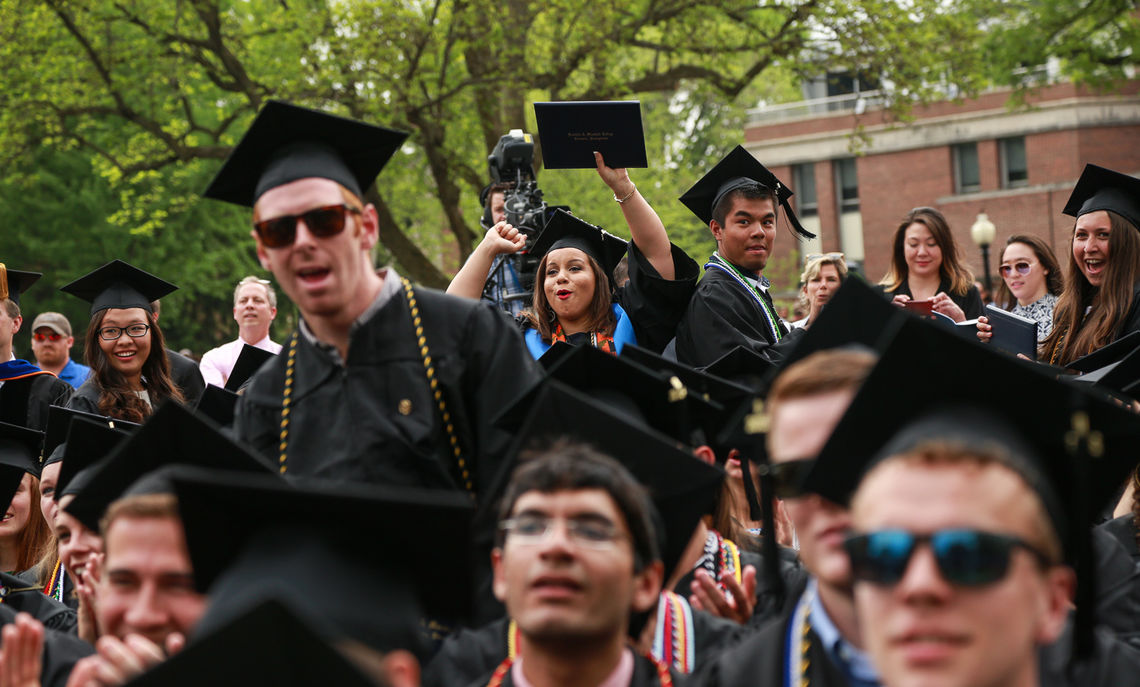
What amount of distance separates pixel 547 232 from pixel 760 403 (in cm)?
351

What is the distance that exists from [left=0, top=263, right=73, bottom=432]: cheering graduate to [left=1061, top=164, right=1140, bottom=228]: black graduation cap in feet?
19.7

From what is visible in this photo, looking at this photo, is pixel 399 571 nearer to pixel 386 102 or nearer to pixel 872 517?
pixel 872 517

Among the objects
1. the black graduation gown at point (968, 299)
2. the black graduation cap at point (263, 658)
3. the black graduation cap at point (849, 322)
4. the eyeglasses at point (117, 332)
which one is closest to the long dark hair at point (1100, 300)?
the black graduation gown at point (968, 299)

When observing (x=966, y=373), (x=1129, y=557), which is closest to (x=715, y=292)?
(x=1129, y=557)

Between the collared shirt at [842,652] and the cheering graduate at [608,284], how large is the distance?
349 centimetres

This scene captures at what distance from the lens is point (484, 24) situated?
52.3 feet

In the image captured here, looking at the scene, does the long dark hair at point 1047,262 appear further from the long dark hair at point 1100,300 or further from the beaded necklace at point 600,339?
the beaded necklace at point 600,339

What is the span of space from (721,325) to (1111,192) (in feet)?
8.16

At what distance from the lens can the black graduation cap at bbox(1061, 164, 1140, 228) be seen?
7.02m

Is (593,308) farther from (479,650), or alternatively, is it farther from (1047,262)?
(1047,262)

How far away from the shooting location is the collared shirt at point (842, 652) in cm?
276

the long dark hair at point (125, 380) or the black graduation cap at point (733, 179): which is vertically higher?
the black graduation cap at point (733, 179)

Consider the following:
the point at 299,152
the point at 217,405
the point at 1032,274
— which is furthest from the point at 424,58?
the point at 299,152

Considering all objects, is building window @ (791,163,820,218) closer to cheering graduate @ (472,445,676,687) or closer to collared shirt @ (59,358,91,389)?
collared shirt @ (59,358,91,389)
